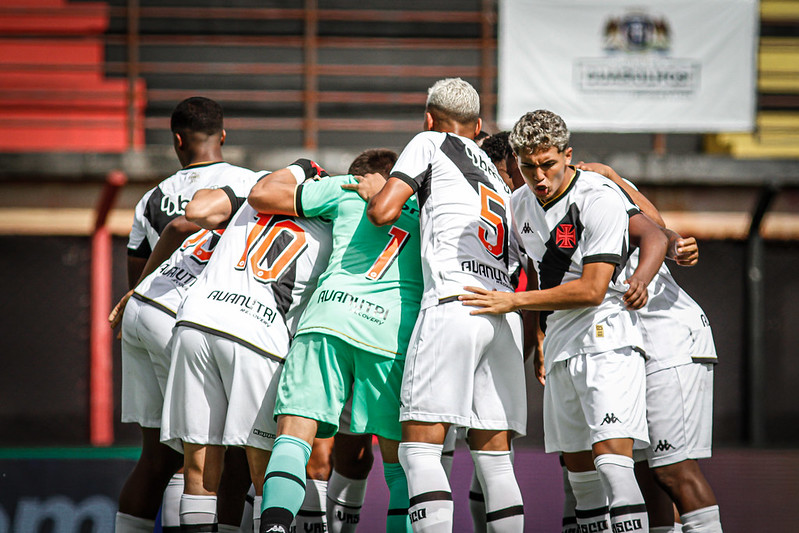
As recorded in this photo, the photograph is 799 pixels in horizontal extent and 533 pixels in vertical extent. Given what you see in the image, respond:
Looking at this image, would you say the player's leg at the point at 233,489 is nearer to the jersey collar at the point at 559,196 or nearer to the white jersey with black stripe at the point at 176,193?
the white jersey with black stripe at the point at 176,193

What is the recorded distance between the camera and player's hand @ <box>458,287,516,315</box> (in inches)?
149

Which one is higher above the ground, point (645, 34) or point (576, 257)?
point (645, 34)

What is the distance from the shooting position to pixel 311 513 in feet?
14.0

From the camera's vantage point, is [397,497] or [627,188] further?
[627,188]

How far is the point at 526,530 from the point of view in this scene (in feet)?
18.4

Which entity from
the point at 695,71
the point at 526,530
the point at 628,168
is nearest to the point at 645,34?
the point at 695,71

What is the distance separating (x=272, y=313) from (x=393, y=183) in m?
0.83

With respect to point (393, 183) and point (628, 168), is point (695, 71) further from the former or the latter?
point (393, 183)

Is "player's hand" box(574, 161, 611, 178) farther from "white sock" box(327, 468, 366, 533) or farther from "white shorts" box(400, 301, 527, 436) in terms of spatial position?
"white sock" box(327, 468, 366, 533)

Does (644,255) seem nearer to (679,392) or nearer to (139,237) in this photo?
(679,392)

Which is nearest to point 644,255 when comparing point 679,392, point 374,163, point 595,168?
point 595,168

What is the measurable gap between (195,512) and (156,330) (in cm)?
94

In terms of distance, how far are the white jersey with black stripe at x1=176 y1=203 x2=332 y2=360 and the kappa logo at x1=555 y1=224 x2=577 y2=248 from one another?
109cm

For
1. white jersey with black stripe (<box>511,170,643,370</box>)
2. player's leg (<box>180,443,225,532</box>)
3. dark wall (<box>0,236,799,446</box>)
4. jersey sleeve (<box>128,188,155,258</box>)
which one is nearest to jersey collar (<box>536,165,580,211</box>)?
white jersey with black stripe (<box>511,170,643,370</box>)
